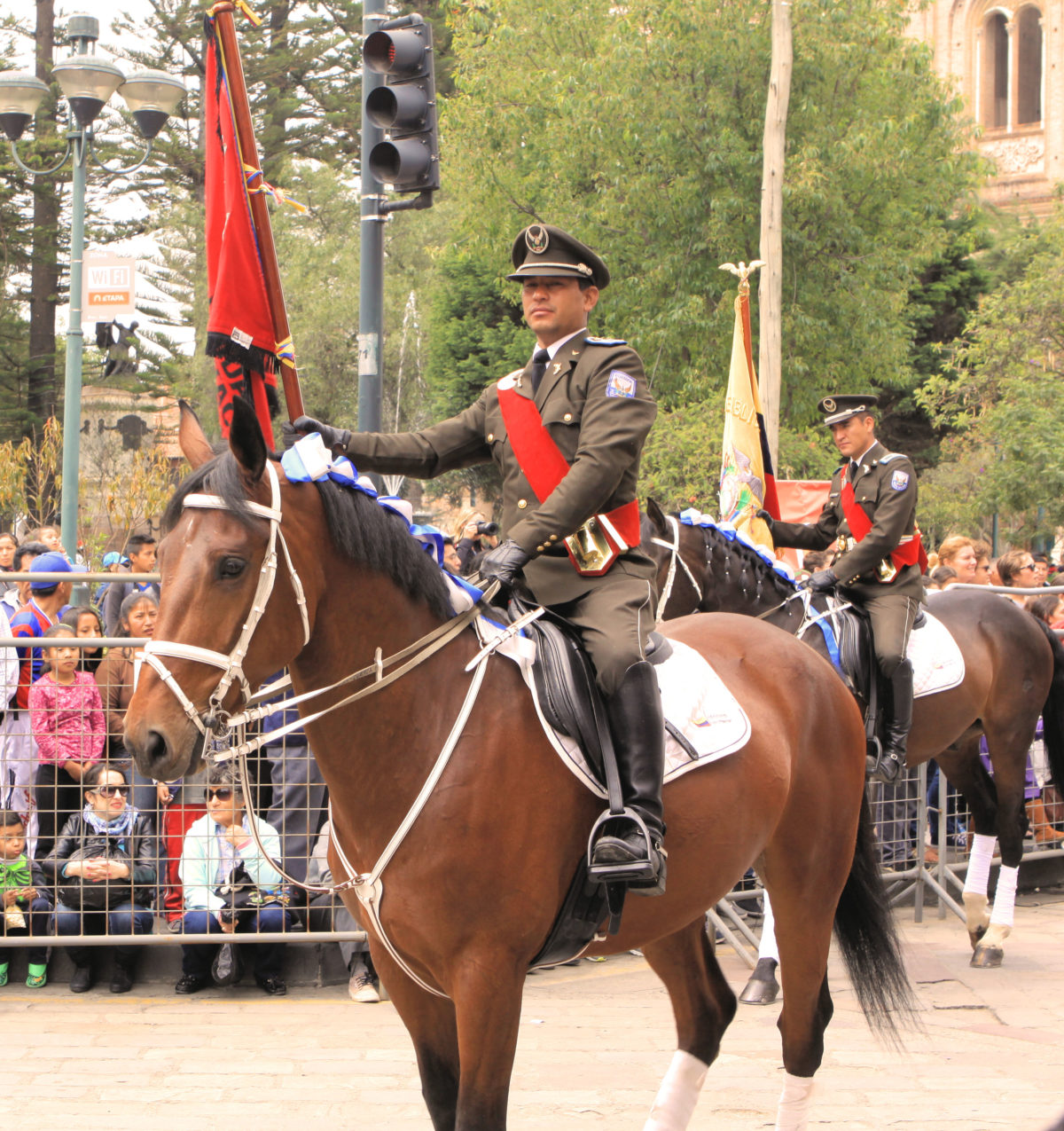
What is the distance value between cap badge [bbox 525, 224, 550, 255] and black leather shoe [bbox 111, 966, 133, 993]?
4.89m

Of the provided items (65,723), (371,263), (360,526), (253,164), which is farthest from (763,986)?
(253,164)

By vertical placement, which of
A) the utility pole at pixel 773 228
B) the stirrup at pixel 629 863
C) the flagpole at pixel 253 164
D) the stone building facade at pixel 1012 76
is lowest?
the stirrup at pixel 629 863

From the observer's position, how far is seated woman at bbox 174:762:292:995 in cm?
691

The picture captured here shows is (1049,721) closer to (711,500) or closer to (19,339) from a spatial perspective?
(711,500)

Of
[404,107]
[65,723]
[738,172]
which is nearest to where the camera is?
[65,723]

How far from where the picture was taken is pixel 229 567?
326 centimetres

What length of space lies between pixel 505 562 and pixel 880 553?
4170 millimetres

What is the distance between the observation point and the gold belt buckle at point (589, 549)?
3.91 metres

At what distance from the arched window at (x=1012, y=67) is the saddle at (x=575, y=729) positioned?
208 ft

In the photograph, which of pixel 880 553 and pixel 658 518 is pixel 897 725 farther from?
pixel 658 518

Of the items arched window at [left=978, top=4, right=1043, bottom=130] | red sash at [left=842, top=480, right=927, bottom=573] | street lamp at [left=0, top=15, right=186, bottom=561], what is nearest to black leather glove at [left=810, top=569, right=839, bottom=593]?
red sash at [left=842, top=480, right=927, bottom=573]

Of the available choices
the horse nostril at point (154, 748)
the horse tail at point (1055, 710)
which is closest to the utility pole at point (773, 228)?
the horse tail at point (1055, 710)

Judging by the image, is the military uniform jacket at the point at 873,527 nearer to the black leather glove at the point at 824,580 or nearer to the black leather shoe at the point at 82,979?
the black leather glove at the point at 824,580

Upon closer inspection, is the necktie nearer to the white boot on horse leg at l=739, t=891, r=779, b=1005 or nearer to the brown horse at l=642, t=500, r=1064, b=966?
the brown horse at l=642, t=500, r=1064, b=966
